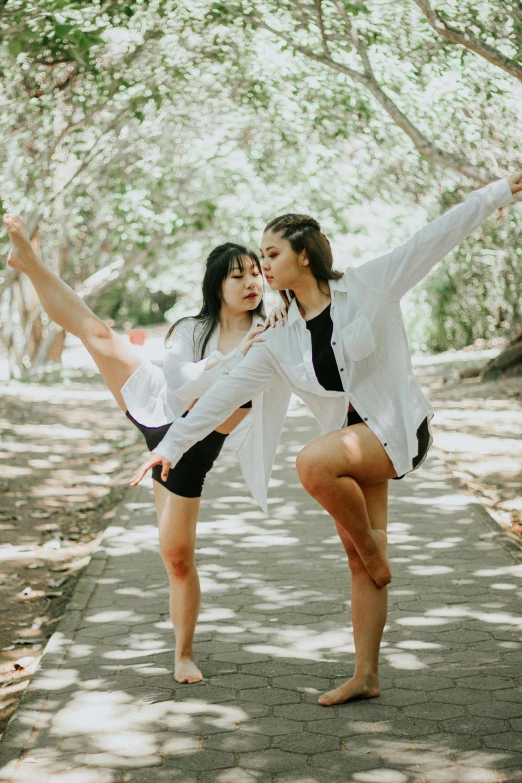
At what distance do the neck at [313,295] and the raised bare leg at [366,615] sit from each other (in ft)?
2.68

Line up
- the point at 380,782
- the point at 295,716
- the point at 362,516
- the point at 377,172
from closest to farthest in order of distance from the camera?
1. the point at 380,782
2. the point at 362,516
3. the point at 295,716
4. the point at 377,172

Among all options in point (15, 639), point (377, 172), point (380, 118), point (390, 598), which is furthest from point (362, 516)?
point (377, 172)

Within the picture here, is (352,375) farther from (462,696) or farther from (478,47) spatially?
(478,47)

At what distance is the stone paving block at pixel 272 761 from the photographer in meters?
3.68

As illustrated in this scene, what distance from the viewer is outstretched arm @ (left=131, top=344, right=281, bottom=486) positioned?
3.97 meters

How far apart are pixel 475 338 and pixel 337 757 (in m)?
21.0

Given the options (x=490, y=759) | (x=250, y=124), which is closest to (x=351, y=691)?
(x=490, y=759)

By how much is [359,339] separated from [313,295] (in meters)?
0.37

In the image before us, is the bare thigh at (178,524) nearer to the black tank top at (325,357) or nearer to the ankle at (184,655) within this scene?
the ankle at (184,655)

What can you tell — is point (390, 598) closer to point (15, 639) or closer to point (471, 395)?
point (15, 639)

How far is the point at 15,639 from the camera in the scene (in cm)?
557

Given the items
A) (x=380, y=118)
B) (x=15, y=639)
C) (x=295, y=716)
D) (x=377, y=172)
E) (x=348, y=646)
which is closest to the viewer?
(x=295, y=716)

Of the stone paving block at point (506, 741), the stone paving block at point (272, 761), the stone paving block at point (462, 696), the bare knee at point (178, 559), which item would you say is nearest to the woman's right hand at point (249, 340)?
the bare knee at point (178, 559)

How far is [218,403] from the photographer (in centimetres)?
402
